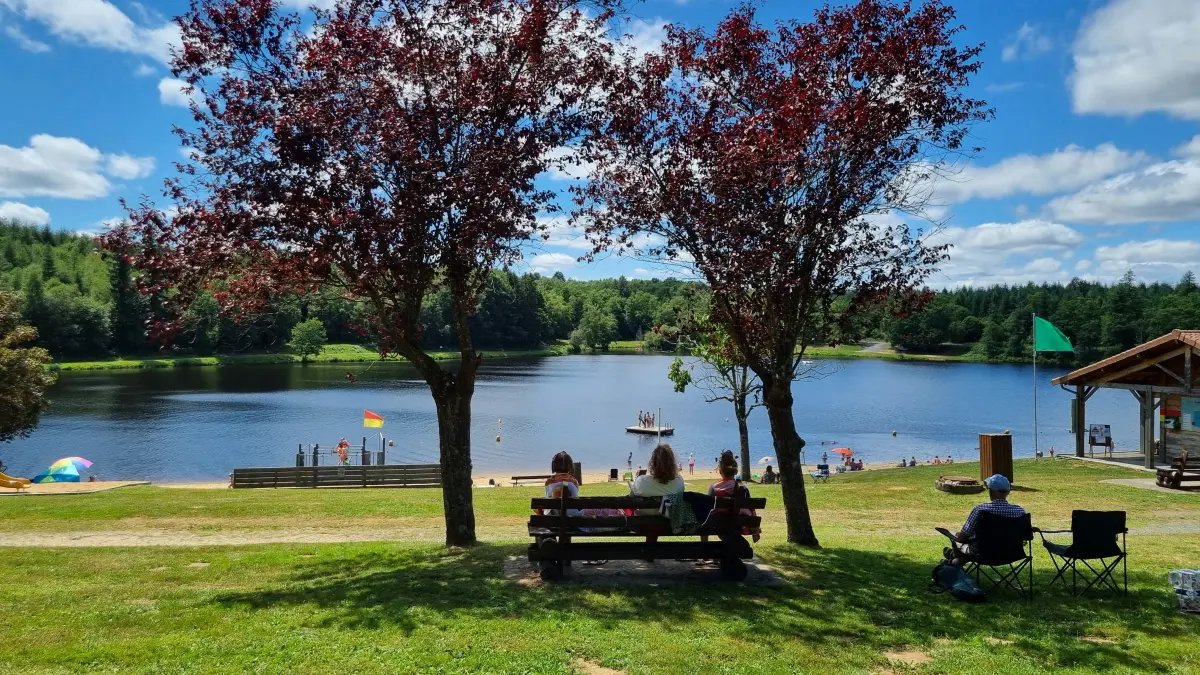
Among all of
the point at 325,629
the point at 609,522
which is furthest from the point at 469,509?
the point at 325,629

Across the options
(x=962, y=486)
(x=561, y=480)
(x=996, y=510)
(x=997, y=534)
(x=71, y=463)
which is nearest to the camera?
(x=997, y=534)

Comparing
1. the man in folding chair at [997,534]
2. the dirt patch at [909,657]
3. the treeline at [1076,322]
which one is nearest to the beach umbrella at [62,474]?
the man in folding chair at [997,534]

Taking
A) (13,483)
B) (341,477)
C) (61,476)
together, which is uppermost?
(13,483)

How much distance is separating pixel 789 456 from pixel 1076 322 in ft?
467

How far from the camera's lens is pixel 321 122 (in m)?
8.18

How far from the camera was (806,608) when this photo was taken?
692cm

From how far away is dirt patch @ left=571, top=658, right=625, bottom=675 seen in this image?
520 centimetres

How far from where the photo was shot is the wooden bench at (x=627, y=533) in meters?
7.56

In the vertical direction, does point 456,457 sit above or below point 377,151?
below

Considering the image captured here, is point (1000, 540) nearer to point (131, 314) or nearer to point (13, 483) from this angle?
point (13, 483)

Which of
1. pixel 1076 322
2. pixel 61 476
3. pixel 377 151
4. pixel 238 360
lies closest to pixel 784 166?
pixel 377 151

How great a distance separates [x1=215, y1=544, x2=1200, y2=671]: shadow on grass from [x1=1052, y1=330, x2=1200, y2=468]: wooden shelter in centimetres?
1707

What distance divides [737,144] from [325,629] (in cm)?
647

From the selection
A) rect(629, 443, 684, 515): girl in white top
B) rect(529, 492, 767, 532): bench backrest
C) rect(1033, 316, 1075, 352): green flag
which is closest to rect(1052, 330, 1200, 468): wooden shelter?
rect(1033, 316, 1075, 352): green flag
